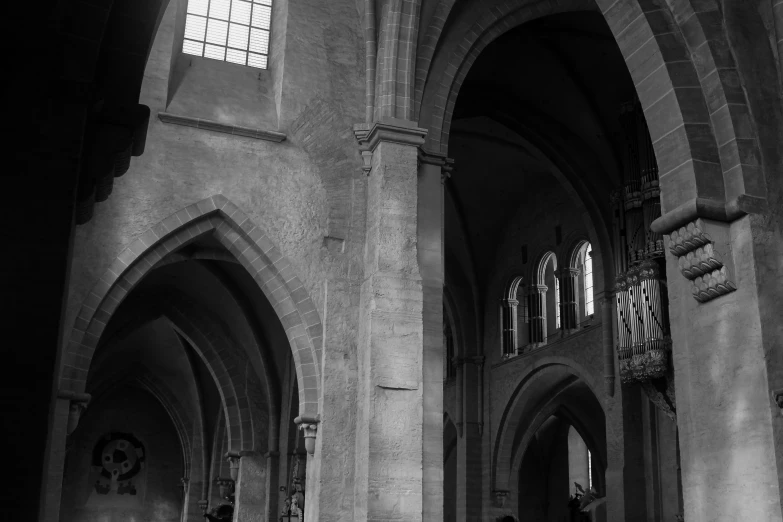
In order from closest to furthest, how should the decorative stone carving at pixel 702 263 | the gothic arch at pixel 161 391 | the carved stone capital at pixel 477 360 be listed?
the decorative stone carving at pixel 702 263, the carved stone capital at pixel 477 360, the gothic arch at pixel 161 391

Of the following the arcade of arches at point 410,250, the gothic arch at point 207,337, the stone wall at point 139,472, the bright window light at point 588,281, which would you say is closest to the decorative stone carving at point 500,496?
the arcade of arches at point 410,250

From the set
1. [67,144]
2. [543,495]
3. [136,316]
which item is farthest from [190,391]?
[67,144]

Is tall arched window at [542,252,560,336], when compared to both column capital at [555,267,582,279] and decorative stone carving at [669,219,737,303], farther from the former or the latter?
decorative stone carving at [669,219,737,303]

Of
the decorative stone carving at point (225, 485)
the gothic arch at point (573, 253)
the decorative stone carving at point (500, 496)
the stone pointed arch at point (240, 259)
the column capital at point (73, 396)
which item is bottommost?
the decorative stone carving at point (500, 496)

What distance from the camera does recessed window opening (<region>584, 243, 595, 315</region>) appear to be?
62.3 ft

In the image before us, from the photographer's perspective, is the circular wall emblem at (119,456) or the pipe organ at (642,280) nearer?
the pipe organ at (642,280)

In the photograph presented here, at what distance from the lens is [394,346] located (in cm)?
1048

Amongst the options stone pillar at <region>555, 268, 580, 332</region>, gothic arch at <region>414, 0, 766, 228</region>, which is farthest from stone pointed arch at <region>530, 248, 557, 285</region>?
gothic arch at <region>414, 0, 766, 228</region>

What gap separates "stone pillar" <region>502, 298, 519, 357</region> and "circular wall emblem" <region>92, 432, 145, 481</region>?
43.4 feet

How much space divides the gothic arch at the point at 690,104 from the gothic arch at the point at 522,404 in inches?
503

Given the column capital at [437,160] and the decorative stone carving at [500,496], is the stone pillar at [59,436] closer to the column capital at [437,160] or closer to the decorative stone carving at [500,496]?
the column capital at [437,160]

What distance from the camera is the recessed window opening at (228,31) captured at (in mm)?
13398

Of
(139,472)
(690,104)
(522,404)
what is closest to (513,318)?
(522,404)

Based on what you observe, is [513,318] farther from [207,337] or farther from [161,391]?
[161,391]
